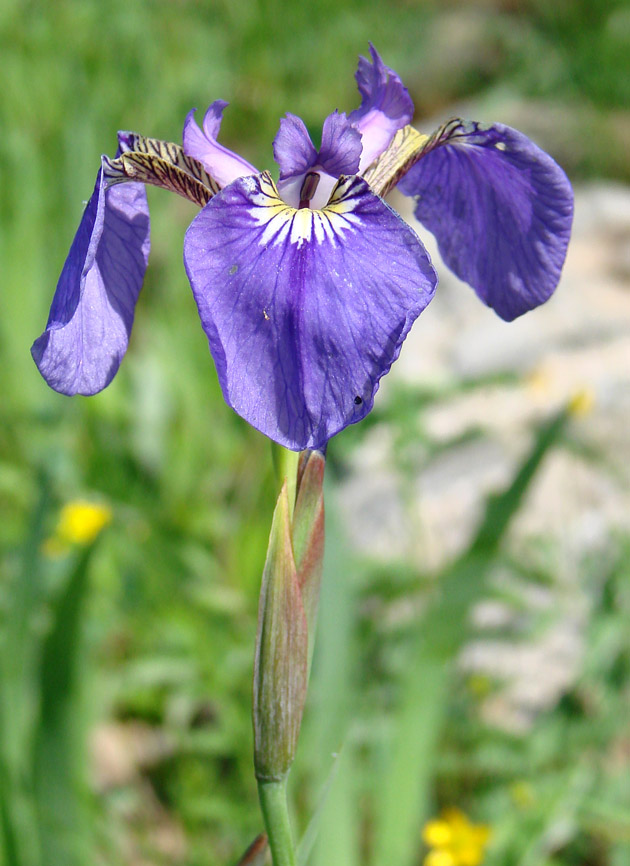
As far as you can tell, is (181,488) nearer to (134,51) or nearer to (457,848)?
(457,848)

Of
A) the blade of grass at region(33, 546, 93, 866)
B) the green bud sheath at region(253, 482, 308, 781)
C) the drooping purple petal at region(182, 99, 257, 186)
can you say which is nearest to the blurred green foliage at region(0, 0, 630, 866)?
the blade of grass at region(33, 546, 93, 866)

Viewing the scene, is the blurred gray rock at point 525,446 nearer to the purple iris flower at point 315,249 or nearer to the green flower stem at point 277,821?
the purple iris flower at point 315,249

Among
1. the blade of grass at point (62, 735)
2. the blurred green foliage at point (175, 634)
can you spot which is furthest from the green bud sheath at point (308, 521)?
the blade of grass at point (62, 735)

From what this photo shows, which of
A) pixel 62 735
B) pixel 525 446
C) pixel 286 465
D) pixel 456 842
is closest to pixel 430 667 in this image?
pixel 456 842

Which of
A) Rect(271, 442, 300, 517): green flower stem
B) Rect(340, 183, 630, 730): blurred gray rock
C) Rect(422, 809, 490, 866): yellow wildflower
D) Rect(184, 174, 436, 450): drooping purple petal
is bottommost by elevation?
Rect(422, 809, 490, 866): yellow wildflower

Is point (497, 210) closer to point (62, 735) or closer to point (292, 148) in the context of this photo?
point (292, 148)

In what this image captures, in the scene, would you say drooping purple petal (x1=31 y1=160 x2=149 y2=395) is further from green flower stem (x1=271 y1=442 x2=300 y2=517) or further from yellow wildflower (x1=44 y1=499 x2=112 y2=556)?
yellow wildflower (x1=44 y1=499 x2=112 y2=556)

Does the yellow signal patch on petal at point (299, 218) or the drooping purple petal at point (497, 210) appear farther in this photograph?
the drooping purple petal at point (497, 210)
